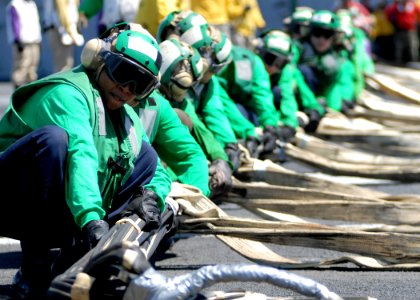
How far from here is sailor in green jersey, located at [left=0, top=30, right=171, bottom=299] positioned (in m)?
5.70

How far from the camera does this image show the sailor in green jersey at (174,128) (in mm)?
7281

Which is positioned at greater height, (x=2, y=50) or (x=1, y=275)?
(x=1, y=275)

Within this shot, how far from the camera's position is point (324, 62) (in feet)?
48.4

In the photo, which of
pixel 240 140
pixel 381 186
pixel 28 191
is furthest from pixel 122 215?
pixel 381 186

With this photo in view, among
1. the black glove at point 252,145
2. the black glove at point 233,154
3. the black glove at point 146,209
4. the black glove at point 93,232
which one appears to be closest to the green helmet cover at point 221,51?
the black glove at point 233,154

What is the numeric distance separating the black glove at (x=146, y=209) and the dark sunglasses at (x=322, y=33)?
830 cm

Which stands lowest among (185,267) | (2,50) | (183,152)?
(2,50)

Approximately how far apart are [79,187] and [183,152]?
1.90 meters

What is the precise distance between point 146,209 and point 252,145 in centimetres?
458

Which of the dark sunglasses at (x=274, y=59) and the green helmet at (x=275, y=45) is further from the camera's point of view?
the dark sunglasses at (x=274, y=59)

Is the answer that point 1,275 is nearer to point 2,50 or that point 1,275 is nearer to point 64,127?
point 64,127

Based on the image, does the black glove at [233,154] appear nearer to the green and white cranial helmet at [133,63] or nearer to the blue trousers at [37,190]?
the green and white cranial helmet at [133,63]

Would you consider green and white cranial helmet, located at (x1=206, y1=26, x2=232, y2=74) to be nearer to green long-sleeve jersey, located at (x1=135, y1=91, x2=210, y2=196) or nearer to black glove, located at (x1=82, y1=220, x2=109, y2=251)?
green long-sleeve jersey, located at (x1=135, y1=91, x2=210, y2=196)

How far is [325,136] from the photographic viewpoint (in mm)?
13430
